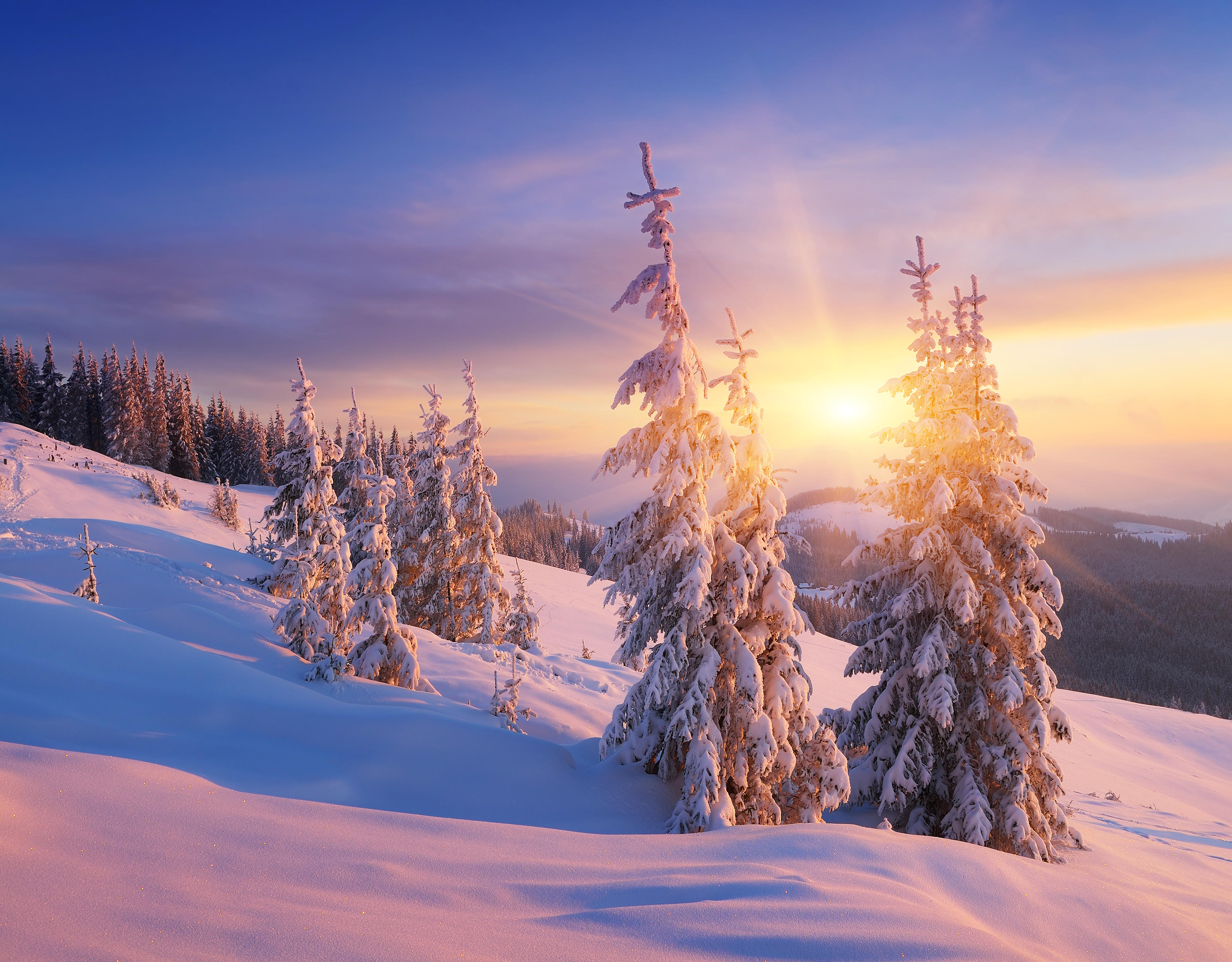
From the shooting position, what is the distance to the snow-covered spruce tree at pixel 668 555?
33.1 feet

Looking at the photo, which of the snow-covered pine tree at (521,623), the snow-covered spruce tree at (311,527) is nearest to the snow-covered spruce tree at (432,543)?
the snow-covered pine tree at (521,623)

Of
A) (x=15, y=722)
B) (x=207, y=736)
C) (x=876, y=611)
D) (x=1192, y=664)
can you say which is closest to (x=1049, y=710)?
(x=876, y=611)

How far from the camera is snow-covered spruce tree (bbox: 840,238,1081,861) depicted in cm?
1248

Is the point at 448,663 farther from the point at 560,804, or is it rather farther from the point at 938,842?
the point at 938,842

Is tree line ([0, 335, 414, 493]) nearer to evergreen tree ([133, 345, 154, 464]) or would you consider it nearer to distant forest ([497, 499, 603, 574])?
evergreen tree ([133, 345, 154, 464])

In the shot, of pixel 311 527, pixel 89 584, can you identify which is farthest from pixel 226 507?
pixel 311 527

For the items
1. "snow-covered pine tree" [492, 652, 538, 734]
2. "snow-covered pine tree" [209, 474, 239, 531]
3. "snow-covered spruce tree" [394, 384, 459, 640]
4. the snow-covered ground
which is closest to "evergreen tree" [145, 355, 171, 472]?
"snow-covered pine tree" [209, 474, 239, 531]

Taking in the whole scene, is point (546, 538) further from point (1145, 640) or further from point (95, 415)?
point (1145, 640)

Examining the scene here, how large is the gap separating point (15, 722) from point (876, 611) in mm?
15443

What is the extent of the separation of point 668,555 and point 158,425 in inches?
3451

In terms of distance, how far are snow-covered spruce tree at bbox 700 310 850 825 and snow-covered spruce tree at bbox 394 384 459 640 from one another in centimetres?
1902

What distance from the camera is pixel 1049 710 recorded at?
13492 millimetres

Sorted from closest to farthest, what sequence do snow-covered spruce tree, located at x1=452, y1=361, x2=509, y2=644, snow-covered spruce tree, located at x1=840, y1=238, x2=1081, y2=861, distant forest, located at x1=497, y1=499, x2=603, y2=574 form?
snow-covered spruce tree, located at x1=840, y1=238, x2=1081, y2=861 → snow-covered spruce tree, located at x1=452, y1=361, x2=509, y2=644 → distant forest, located at x1=497, y1=499, x2=603, y2=574

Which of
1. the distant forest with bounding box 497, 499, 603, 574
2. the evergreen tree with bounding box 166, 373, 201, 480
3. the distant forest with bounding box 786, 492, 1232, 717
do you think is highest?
the evergreen tree with bounding box 166, 373, 201, 480
